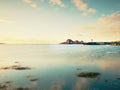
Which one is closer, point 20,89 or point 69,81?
point 20,89

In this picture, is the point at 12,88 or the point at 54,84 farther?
the point at 54,84

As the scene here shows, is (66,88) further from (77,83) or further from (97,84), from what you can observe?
(97,84)

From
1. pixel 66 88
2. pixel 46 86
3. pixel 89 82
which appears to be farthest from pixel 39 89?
pixel 89 82

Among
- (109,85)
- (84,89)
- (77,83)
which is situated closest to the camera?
(84,89)

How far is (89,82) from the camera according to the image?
28766mm

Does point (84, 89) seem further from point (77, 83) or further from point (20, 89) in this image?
point (20, 89)

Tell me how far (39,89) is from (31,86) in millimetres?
2269

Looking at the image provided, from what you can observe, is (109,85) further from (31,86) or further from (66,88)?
(31,86)

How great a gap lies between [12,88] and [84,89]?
1146 centimetres

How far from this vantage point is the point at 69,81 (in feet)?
97.6

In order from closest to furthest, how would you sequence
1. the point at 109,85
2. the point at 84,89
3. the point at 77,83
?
the point at 84,89
the point at 109,85
the point at 77,83

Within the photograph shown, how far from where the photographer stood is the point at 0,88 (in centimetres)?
2511

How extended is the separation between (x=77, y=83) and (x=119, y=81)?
7.71 m

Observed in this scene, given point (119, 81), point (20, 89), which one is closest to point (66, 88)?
point (20, 89)
